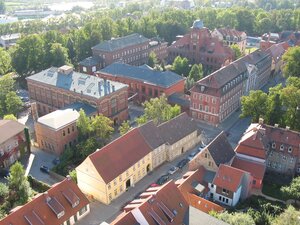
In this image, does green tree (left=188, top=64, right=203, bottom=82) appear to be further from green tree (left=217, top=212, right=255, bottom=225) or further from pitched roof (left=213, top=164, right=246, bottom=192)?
green tree (left=217, top=212, right=255, bottom=225)

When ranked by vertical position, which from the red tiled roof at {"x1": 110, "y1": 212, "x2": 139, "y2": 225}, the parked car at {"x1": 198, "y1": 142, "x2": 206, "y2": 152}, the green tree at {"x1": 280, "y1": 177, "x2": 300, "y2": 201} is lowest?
the parked car at {"x1": 198, "y1": 142, "x2": 206, "y2": 152}

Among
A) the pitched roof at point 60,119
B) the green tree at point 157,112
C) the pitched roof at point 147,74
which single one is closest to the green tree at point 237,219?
the green tree at point 157,112

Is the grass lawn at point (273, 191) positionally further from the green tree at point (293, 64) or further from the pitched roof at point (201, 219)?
the green tree at point (293, 64)

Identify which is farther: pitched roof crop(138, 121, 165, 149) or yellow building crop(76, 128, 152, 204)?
pitched roof crop(138, 121, 165, 149)

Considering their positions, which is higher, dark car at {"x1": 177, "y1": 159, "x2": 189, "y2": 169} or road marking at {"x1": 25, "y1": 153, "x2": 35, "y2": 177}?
dark car at {"x1": 177, "y1": 159, "x2": 189, "y2": 169}

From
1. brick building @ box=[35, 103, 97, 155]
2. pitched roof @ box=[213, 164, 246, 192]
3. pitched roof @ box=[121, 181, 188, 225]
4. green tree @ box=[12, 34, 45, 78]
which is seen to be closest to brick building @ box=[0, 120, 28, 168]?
brick building @ box=[35, 103, 97, 155]

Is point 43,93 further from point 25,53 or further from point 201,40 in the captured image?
point 201,40

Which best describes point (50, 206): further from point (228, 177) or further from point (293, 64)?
point (293, 64)

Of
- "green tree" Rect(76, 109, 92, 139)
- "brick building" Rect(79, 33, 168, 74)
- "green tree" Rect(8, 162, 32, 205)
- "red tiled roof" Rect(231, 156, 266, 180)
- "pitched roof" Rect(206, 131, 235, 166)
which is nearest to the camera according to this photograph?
"green tree" Rect(8, 162, 32, 205)

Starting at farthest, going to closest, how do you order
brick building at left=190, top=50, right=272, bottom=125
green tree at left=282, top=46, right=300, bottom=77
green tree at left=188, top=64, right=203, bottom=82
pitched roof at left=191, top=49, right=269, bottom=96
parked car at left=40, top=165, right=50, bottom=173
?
green tree at left=188, top=64, right=203, bottom=82
green tree at left=282, top=46, right=300, bottom=77
brick building at left=190, top=50, right=272, bottom=125
pitched roof at left=191, top=49, right=269, bottom=96
parked car at left=40, top=165, right=50, bottom=173
